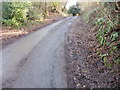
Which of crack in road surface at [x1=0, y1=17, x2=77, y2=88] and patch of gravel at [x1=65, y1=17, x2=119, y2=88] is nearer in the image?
patch of gravel at [x1=65, y1=17, x2=119, y2=88]

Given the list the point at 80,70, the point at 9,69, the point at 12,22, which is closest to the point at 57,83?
the point at 80,70

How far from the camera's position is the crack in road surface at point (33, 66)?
14.8 feet

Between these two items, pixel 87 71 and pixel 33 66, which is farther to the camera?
pixel 33 66

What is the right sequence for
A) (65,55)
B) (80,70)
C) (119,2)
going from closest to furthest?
(80,70) < (65,55) < (119,2)

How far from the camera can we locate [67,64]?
231 inches

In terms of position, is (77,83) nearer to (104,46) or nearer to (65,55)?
(65,55)

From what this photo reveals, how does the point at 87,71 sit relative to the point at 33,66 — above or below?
below

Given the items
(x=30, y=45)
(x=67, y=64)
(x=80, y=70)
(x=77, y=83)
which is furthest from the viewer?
(x=30, y=45)

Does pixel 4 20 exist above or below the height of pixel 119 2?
below

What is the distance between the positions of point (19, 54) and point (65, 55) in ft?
8.34

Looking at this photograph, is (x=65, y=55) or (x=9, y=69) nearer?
(x=9, y=69)

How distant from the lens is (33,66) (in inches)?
223

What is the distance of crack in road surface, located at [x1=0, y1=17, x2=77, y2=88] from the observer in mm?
4516

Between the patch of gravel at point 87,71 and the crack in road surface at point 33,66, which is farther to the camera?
the crack in road surface at point 33,66
